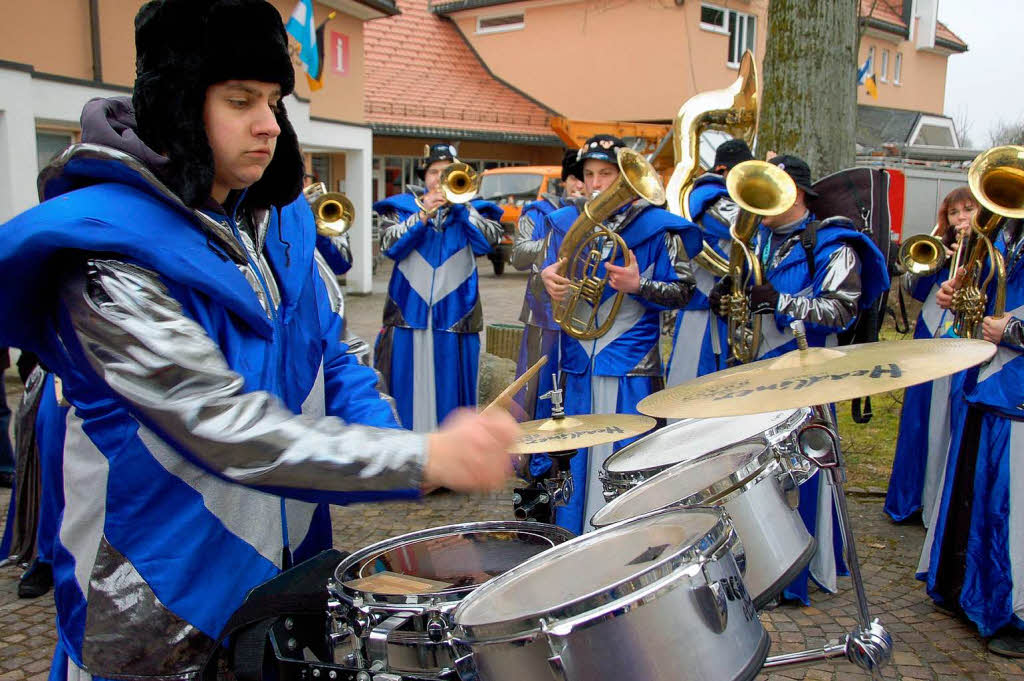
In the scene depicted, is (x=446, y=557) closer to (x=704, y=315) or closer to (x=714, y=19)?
(x=704, y=315)

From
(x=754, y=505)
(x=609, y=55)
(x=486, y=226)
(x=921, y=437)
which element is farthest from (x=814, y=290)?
(x=609, y=55)

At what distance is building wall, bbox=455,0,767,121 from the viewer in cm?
2458

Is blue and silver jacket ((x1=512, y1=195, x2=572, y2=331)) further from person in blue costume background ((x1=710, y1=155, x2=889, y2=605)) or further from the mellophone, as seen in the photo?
the mellophone

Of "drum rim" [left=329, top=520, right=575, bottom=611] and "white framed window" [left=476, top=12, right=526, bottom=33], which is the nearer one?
"drum rim" [left=329, top=520, right=575, bottom=611]

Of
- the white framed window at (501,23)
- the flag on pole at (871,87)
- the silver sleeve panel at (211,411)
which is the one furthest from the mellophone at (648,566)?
the white framed window at (501,23)

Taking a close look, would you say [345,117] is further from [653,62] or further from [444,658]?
[444,658]

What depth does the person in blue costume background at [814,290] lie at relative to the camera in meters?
4.09

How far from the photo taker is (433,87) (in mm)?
24578

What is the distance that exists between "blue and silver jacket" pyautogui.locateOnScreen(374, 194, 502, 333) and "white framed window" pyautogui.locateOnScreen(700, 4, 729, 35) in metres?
21.3

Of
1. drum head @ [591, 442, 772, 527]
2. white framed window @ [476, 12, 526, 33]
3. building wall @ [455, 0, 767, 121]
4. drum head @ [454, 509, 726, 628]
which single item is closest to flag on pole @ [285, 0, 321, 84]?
drum head @ [591, 442, 772, 527]

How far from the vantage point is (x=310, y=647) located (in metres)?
1.80

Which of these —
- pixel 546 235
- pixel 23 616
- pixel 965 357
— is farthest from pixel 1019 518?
pixel 23 616

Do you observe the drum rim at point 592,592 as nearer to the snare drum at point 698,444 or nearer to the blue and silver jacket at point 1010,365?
the snare drum at point 698,444

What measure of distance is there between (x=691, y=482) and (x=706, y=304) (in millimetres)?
3046
